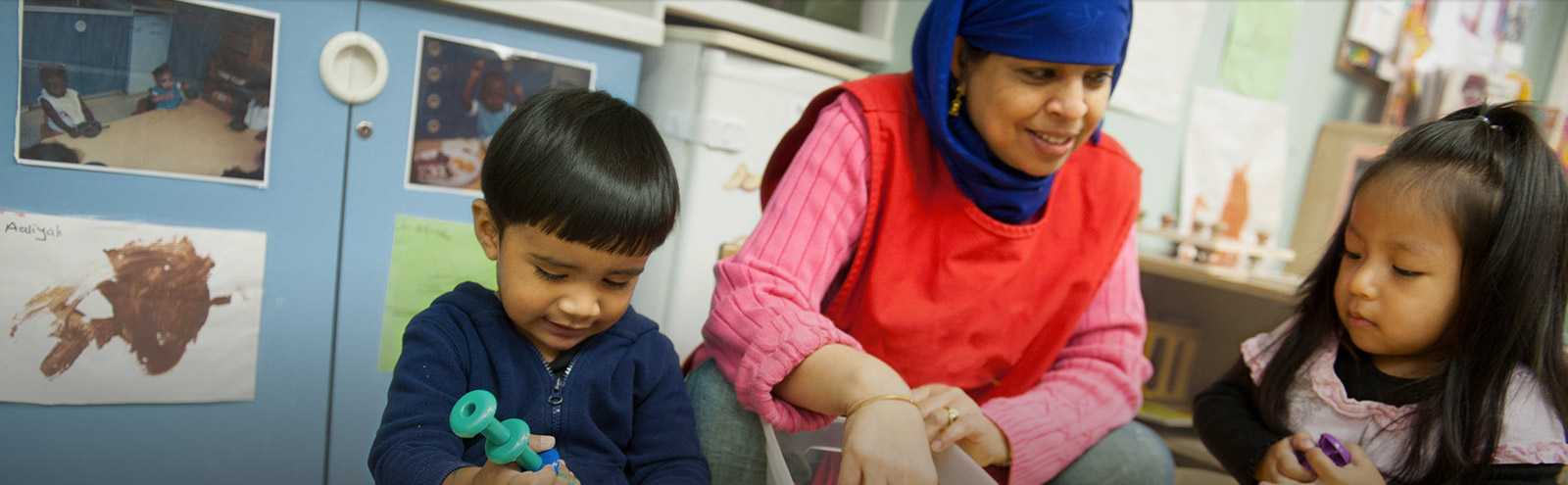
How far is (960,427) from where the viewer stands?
87cm

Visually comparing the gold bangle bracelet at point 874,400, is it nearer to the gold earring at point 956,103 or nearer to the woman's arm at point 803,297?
the woman's arm at point 803,297

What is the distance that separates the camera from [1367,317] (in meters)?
0.89

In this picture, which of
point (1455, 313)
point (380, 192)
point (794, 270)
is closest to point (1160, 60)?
point (1455, 313)

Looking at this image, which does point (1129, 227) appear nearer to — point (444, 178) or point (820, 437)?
point (820, 437)

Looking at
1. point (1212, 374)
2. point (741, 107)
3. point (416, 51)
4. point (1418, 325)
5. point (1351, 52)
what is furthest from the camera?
point (1351, 52)

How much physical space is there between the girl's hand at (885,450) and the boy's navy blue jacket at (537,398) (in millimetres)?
176

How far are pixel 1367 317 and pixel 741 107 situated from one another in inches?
34.8

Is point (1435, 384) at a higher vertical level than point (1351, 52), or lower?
lower

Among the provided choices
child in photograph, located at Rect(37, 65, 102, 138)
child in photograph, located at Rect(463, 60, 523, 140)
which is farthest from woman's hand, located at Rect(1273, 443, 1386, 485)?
child in photograph, located at Rect(37, 65, 102, 138)

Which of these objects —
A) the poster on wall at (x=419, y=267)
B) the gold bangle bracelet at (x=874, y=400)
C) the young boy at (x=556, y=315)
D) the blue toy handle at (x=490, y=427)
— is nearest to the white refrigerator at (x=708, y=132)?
the poster on wall at (x=419, y=267)

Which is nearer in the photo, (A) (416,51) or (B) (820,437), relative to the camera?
(B) (820,437)

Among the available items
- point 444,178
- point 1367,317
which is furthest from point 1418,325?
point 444,178

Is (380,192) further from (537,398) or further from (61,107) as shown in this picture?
(537,398)

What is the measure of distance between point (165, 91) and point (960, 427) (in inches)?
35.3
